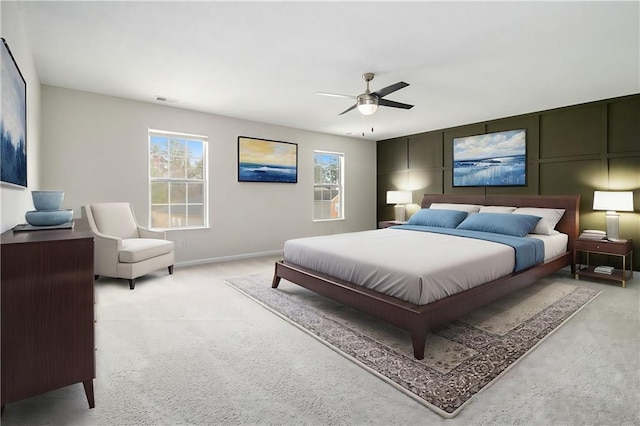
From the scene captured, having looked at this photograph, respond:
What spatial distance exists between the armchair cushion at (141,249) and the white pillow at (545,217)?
4906 mm

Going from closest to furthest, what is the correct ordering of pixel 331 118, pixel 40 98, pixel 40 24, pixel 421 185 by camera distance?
pixel 40 24, pixel 40 98, pixel 331 118, pixel 421 185

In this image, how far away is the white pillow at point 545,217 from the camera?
437cm

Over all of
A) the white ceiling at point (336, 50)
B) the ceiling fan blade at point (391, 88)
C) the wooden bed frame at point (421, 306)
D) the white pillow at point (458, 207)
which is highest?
the white ceiling at point (336, 50)

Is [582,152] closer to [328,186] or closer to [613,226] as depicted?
[613,226]

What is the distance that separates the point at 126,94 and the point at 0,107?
9.15 feet

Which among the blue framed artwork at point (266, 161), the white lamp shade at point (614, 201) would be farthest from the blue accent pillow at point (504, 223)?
the blue framed artwork at point (266, 161)

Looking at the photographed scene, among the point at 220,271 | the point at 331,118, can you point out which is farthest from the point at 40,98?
the point at 331,118

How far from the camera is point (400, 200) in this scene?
6.59 meters

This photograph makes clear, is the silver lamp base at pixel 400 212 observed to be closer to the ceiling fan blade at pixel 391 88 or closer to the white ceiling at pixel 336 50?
the white ceiling at pixel 336 50

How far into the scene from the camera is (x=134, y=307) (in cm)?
321

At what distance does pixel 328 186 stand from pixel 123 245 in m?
4.11

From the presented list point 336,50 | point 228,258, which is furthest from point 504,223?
point 228,258

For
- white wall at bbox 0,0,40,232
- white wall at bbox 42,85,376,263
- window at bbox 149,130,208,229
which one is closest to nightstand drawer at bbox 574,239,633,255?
white wall at bbox 42,85,376,263

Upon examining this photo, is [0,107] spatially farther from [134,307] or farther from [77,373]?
[134,307]
